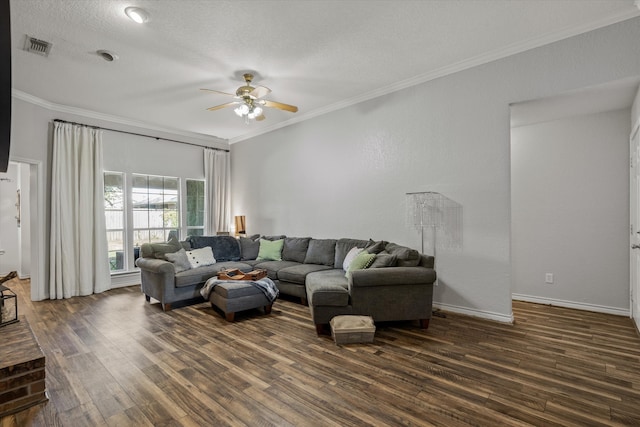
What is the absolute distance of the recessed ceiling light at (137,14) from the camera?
2668mm

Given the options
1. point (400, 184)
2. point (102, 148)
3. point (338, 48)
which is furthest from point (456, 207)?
point (102, 148)

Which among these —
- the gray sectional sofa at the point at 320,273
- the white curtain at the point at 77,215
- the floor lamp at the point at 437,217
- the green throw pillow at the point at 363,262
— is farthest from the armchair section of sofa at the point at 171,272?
the floor lamp at the point at 437,217

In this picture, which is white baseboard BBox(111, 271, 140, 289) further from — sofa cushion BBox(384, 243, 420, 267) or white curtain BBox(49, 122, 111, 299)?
sofa cushion BBox(384, 243, 420, 267)

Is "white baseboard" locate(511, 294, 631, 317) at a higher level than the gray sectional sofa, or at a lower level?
lower

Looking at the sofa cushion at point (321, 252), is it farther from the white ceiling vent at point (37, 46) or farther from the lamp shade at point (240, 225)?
the white ceiling vent at point (37, 46)

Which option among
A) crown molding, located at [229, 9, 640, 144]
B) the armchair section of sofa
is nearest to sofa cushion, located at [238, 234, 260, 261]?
the armchair section of sofa

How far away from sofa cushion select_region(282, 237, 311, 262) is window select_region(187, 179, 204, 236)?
234 centimetres

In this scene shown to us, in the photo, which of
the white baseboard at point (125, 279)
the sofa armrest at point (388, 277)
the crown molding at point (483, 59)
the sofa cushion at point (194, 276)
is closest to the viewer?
the crown molding at point (483, 59)

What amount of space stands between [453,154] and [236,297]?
10.2ft

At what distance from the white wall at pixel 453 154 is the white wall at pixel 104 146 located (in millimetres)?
2593

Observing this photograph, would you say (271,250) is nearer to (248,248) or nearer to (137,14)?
(248,248)

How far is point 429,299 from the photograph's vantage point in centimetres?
330

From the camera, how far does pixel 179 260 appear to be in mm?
4496

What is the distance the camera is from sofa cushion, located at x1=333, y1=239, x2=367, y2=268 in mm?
4523
